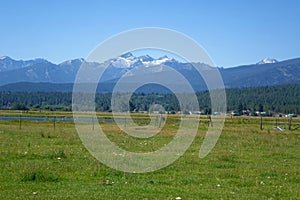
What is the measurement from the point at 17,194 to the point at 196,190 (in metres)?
5.46

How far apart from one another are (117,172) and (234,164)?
620 cm

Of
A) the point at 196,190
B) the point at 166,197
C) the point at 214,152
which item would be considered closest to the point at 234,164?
the point at 214,152

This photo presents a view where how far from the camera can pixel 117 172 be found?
18.2 meters

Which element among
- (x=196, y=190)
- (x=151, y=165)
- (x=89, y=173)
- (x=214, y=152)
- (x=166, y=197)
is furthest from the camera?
(x=214, y=152)

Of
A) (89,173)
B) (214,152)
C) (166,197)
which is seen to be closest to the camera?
(166,197)

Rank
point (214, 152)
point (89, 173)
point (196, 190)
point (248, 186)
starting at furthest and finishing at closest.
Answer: point (214, 152) < point (89, 173) < point (248, 186) < point (196, 190)

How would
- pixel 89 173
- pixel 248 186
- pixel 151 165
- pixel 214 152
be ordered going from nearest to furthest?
pixel 248 186 → pixel 89 173 → pixel 151 165 → pixel 214 152

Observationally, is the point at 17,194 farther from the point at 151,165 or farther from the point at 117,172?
the point at 151,165

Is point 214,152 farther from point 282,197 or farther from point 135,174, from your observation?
point 282,197

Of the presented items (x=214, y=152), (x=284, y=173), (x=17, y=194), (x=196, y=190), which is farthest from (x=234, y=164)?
(x=17, y=194)

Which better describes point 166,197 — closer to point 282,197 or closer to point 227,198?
point 227,198

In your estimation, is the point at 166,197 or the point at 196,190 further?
the point at 196,190

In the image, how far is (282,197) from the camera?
14.2m

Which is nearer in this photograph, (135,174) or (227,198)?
(227,198)
